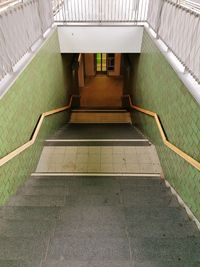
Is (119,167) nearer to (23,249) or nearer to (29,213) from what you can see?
(29,213)

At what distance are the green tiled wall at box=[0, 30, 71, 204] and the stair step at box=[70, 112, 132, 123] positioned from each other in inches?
121

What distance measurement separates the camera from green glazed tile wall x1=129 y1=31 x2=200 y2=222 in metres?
2.72

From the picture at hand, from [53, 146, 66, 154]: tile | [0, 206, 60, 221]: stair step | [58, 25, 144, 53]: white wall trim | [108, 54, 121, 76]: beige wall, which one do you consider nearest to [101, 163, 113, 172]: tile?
[53, 146, 66, 154]: tile

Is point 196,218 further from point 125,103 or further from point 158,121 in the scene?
point 125,103

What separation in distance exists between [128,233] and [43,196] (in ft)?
4.44

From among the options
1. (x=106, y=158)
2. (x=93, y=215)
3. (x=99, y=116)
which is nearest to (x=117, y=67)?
(x=99, y=116)

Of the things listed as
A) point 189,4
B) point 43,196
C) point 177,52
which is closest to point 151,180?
point 43,196

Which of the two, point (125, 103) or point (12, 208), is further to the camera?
point (125, 103)

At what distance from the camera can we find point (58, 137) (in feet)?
17.9

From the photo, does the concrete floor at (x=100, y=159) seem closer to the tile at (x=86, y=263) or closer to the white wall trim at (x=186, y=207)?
the white wall trim at (x=186, y=207)

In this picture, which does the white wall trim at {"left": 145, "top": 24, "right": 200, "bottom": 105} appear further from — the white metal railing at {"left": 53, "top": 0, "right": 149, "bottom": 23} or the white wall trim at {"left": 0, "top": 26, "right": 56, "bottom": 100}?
the white wall trim at {"left": 0, "top": 26, "right": 56, "bottom": 100}

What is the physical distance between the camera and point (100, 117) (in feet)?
27.9

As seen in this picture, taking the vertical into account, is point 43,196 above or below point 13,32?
below

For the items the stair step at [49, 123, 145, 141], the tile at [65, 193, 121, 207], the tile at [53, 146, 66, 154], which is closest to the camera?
the tile at [65, 193, 121, 207]
